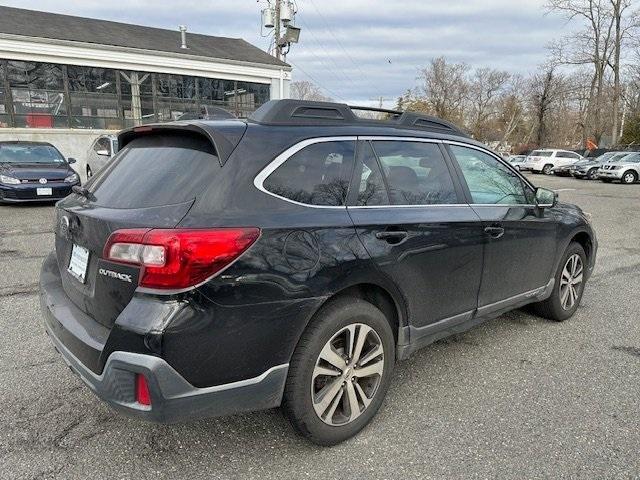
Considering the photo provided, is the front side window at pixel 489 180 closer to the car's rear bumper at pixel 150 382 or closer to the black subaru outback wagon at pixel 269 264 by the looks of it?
the black subaru outback wagon at pixel 269 264

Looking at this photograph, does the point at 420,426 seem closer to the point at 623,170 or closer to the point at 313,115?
the point at 313,115

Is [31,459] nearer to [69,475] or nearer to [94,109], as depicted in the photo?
[69,475]

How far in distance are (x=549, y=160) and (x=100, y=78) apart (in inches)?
1088

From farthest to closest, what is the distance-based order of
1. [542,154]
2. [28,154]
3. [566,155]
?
[542,154] → [566,155] → [28,154]

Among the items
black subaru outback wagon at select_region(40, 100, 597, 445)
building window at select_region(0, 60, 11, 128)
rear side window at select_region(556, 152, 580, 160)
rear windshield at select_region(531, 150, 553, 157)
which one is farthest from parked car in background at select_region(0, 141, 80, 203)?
rear side window at select_region(556, 152, 580, 160)

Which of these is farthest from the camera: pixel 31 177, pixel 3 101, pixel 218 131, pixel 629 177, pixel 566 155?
pixel 566 155

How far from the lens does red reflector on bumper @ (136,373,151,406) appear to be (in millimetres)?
1938

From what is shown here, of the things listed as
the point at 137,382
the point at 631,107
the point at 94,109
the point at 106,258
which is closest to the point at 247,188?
the point at 106,258

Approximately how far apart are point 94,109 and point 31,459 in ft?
67.8

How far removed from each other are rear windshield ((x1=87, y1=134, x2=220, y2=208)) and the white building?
17150 mm

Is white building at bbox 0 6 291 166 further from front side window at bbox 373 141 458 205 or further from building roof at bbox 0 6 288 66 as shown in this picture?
front side window at bbox 373 141 458 205

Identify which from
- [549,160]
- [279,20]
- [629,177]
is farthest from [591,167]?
[279,20]

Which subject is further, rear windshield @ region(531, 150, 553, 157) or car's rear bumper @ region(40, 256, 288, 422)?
rear windshield @ region(531, 150, 553, 157)

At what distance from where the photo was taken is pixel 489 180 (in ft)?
11.6
